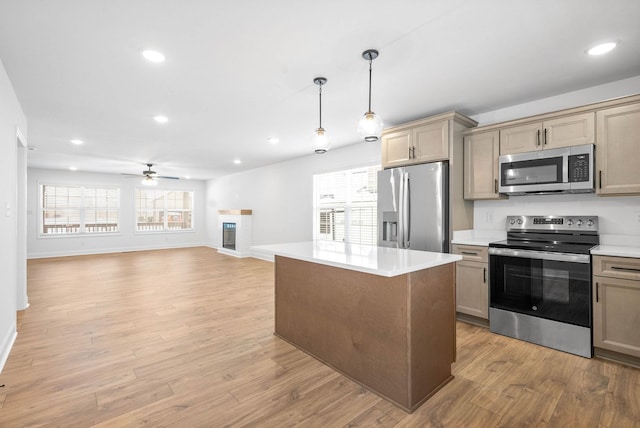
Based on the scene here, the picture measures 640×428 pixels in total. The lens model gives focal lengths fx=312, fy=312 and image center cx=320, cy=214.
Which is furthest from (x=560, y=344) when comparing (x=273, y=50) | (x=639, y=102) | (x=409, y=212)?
(x=273, y=50)

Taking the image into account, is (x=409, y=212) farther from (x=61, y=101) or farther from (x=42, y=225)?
(x=42, y=225)

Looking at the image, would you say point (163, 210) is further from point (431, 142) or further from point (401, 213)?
point (431, 142)

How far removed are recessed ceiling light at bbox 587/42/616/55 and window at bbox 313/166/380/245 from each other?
3.07m

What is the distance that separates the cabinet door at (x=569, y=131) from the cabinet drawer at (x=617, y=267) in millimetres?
1089

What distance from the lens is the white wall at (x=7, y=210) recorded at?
8.59 feet

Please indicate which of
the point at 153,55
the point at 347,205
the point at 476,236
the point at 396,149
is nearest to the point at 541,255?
the point at 476,236

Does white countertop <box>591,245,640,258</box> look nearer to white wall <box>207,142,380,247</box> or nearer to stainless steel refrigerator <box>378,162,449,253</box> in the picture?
stainless steel refrigerator <box>378,162,449,253</box>

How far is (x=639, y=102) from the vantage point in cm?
263

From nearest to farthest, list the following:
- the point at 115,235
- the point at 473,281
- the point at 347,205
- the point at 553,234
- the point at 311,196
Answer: the point at 553,234, the point at 473,281, the point at 347,205, the point at 311,196, the point at 115,235

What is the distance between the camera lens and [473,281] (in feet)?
11.1

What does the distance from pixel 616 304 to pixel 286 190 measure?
232 inches

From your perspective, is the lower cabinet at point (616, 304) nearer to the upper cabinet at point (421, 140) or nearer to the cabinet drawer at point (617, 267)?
the cabinet drawer at point (617, 267)

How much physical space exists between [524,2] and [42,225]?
11.1 m

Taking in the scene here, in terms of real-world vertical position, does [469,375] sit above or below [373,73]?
below
